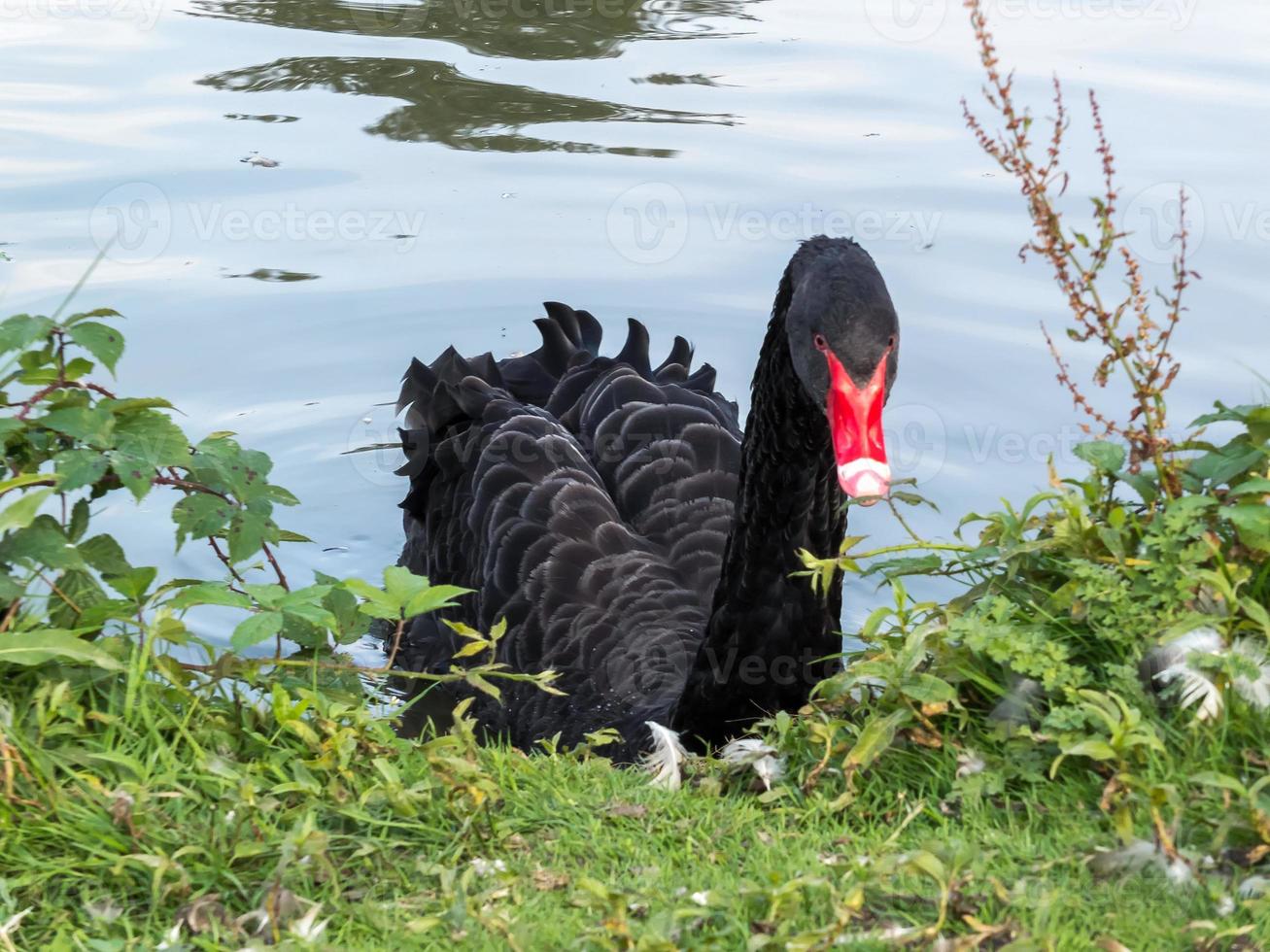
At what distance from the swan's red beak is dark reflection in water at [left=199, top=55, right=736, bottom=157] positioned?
216 inches

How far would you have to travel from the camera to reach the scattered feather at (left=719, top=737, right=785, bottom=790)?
284cm

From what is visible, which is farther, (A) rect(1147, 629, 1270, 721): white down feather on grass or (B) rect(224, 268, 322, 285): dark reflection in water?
(B) rect(224, 268, 322, 285): dark reflection in water

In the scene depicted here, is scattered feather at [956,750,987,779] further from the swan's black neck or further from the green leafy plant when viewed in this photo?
the swan's black neck

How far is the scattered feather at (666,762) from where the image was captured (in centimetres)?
302

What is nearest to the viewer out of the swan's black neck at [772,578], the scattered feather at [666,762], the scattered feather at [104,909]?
the scattered feather at [104,909]

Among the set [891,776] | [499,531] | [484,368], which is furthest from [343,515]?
[891,776]

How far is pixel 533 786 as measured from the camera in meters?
2.85

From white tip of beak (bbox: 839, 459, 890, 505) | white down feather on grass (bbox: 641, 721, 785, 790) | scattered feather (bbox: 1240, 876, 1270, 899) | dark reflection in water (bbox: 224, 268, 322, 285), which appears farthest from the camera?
dark reflection in water (bbox: 224, 268, 322, 285)

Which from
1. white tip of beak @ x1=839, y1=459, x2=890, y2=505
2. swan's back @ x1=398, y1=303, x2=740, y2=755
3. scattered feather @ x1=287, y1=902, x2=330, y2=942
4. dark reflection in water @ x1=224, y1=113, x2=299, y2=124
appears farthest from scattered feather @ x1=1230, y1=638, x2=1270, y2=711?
dark reflection in water @ x1=224, y1=113, x2=299, y2=124

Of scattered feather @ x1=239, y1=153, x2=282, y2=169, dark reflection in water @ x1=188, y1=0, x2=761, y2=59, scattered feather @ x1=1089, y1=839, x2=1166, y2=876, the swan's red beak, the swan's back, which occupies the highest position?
dark reflection in water @ x1=188, y1=0, x2=761, y2=59

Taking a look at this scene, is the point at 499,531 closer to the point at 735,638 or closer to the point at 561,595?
the point at 561,595

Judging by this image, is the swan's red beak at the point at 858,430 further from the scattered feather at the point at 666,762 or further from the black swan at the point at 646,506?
the scattered feather at the point at 666,762

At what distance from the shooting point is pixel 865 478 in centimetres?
279

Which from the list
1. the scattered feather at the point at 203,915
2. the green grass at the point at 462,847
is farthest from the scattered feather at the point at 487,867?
the scattered feather at the point at 203,915
